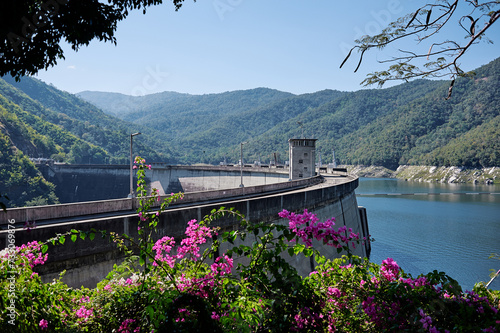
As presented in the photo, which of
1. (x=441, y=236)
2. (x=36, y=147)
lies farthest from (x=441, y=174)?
(x=36, y=147)

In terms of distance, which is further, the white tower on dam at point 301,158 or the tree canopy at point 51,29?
the white tower on dam at point 301,158

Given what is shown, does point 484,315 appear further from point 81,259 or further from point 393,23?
point 81,259

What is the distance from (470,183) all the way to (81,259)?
134977mm

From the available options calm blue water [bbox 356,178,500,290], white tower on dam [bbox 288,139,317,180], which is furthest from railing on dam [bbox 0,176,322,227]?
white tower on dam [bbox 288,139,317,180]

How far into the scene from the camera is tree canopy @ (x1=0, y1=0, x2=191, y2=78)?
246 inches

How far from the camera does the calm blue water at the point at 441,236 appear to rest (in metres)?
32.9

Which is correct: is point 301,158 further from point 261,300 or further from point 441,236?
point 261,300

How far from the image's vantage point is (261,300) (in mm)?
4332

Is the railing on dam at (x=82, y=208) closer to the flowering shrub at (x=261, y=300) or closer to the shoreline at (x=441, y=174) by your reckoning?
the flowering shrub at (x=261, y=300)

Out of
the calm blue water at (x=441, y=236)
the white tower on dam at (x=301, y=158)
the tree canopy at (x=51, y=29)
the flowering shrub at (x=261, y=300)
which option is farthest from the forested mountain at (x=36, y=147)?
the flowering shrub at (x=261, y=300)

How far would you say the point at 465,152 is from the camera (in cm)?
13612

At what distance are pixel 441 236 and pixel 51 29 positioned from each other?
46977 mm

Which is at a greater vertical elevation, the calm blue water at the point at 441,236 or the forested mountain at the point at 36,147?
the forested mountain at the point at 36,147

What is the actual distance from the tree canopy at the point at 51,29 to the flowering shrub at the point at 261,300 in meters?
3.74
